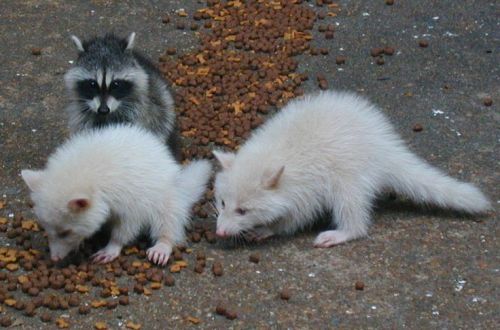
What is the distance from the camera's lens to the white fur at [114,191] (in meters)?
6.06

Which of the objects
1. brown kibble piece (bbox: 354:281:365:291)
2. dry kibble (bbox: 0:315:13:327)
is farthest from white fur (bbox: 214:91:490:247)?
dry kibble (bbox: 0:315:13:327)

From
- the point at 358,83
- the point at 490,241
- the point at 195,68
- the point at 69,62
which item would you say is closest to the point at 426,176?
the point at 490,241

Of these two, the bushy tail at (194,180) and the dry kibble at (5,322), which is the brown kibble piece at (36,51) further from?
the dry kibble at (5,322)

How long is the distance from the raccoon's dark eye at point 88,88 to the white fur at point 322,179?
0.98m

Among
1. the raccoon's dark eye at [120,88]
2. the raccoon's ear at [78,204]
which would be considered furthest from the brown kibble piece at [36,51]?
the raccoon's ear at [78,204]

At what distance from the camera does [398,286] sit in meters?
5.94

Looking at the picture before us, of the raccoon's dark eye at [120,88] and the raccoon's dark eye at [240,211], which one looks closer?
the raccoon's dark eye at [240,211]

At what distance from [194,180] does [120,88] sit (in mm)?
829

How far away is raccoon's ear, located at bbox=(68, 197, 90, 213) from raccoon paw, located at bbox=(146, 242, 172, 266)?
0.47 meters

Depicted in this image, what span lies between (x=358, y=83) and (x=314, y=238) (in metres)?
1.97

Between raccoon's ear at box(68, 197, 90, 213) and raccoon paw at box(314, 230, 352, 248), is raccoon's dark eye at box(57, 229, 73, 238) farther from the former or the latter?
raccoon paw at box(314, 230, 352, 248)

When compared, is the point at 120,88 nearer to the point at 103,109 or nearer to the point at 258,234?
the point at 103,109

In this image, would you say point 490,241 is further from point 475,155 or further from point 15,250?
point 15,250

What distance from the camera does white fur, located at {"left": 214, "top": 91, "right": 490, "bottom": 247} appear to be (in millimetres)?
6293
